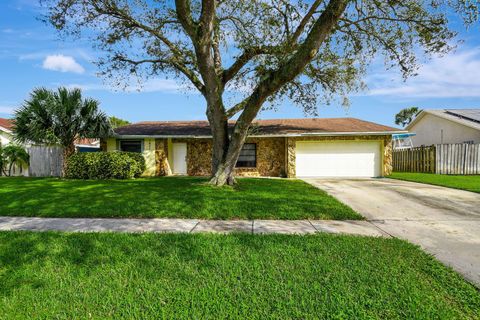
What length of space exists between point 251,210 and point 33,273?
4147 mm

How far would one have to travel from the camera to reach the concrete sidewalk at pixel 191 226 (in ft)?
16.8

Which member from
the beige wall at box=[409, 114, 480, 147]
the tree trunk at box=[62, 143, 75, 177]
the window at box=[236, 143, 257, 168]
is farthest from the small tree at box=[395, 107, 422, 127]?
the tree trunk at box=[62, 143, 75, 177]

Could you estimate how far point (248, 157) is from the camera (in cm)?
1733

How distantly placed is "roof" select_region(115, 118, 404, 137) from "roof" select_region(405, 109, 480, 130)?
7311 millimetres

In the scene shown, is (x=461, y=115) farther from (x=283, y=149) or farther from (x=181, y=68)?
(x=181, y=68)

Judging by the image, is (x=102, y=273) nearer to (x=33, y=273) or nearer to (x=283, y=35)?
(x=33, y=273)

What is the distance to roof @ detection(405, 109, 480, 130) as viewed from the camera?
19.6 meters

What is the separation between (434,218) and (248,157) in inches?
469

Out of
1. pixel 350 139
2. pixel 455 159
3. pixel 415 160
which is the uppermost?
pixel 350 139

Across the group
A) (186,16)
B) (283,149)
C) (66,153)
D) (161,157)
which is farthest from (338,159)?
(66,153)

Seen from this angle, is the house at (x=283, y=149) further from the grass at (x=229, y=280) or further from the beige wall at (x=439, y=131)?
the grass at (x=229, y=280)

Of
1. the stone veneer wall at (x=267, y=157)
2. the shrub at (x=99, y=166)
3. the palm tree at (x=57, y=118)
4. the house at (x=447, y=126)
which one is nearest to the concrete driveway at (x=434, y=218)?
the stone veneer wall at (x=267, y=157)

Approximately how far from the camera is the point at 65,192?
910cm

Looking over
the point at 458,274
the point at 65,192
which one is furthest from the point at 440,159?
the point at 65,192
